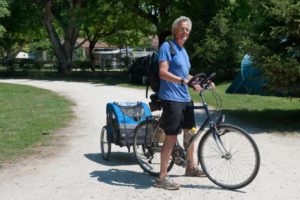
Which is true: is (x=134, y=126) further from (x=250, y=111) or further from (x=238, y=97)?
(x=238, y=97)

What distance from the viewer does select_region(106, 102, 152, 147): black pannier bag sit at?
7.82 metres

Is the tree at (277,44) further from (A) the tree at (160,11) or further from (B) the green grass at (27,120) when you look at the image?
(A) the tree at (160,11)

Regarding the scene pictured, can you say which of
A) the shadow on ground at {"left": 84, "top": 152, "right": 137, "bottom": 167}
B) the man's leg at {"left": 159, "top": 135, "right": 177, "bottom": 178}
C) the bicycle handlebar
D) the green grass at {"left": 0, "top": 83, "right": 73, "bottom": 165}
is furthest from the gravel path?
the bicycle handlebar

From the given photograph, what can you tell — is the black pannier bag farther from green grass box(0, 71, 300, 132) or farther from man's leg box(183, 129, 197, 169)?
green grass box(0, 71, 300, 132)

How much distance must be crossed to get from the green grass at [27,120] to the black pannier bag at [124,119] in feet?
5.38

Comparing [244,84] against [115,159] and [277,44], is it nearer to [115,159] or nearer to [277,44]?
[277,44]

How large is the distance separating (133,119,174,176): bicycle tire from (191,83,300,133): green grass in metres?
4.65

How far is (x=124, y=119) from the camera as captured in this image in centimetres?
797

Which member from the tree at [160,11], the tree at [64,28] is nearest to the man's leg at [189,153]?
the tree at [160,11]

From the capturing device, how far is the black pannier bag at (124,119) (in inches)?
308

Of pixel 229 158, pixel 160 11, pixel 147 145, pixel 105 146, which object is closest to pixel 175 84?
pixel 229 158

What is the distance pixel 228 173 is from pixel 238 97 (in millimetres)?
12530

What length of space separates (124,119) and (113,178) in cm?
114

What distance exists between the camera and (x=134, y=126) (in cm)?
789
